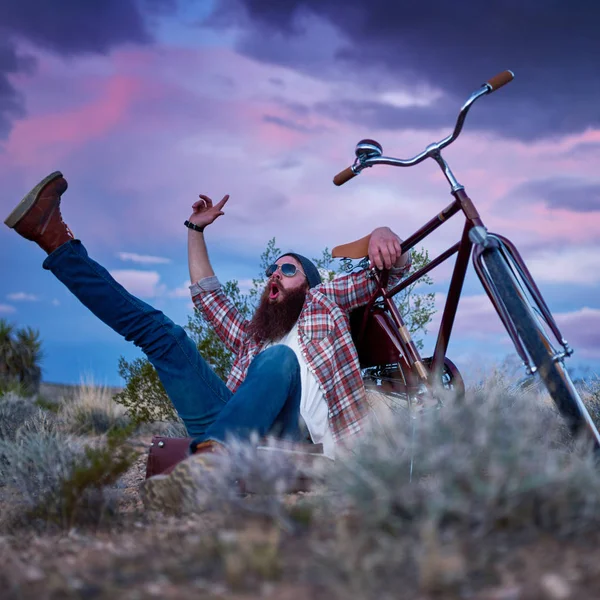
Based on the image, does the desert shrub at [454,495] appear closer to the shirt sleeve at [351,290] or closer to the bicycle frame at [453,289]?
the bicycle frame at [453,289]

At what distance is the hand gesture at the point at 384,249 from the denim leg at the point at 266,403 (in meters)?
0.73

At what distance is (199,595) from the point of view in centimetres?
177

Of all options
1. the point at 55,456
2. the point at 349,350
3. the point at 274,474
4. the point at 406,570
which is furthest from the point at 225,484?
the point at 349,350

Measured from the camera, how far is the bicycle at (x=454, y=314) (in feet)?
10.1

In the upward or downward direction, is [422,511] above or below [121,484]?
below

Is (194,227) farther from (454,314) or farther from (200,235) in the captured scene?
(454,314)

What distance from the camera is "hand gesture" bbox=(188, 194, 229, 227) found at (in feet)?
16.7

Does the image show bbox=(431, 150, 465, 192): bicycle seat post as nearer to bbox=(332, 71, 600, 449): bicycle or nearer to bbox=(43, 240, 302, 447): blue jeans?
bbox=(332, 71, 600, 449): bicycle

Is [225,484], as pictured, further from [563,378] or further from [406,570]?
[563,378]

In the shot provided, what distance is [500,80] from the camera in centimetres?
359

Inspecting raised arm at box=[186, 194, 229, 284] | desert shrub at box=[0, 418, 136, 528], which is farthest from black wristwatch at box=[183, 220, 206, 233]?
desert shrub at box=[0, 418, 136, 528]

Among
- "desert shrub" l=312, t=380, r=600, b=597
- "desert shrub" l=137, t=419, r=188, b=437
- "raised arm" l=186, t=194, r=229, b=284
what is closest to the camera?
"desert shrub" l=312, t=380, r=600, b=597

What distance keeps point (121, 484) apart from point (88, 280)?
1.39m

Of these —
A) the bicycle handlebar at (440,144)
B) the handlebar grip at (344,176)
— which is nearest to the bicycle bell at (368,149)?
the bicycle handlebar at (440,144)
